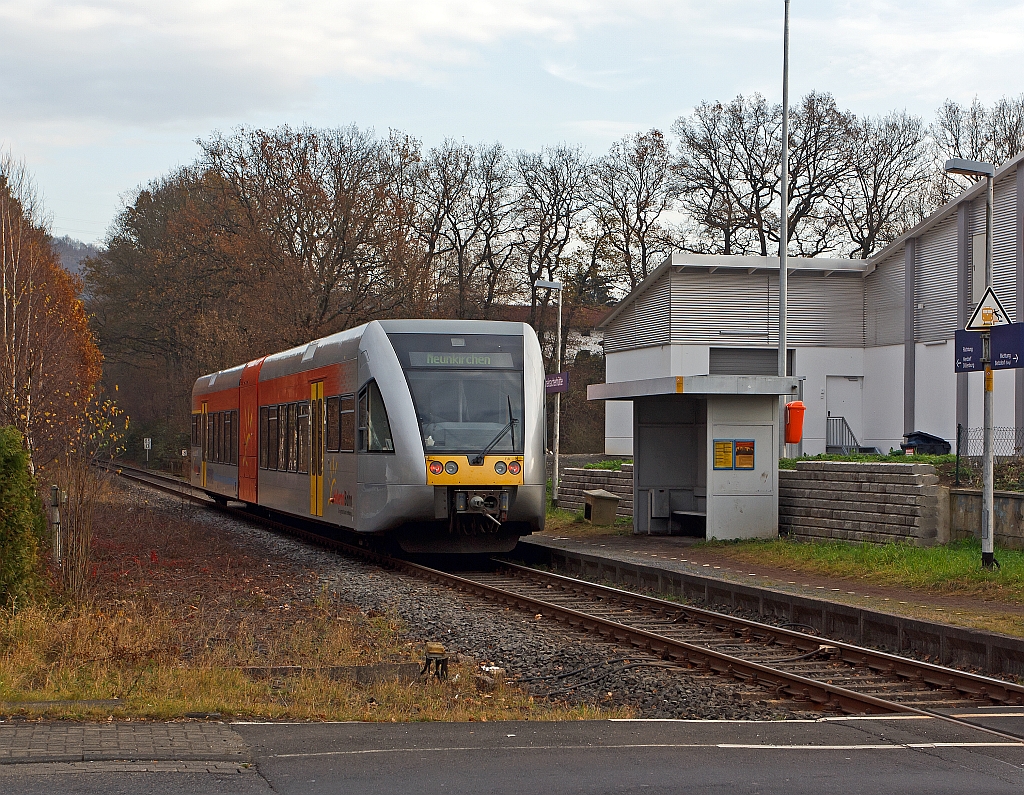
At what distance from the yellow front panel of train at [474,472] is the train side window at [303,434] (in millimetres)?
4525

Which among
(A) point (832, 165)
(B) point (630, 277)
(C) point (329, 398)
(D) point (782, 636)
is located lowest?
(D) point (782, 636)

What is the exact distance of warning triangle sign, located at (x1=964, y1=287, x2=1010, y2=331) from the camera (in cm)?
1477

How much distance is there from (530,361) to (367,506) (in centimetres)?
298

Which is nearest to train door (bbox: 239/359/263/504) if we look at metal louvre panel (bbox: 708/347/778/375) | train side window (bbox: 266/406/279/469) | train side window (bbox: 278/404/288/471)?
train side window (bbox: 266/406/279/469)

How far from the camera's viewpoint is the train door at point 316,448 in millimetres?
19594

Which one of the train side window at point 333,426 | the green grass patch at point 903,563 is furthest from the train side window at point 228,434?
the green grass patch at point 903,563

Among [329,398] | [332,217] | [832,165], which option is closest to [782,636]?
[329,398]

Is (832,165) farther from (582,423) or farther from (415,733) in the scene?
(415,733)

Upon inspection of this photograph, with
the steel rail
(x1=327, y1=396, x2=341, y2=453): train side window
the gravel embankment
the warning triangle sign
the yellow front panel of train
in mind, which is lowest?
the gravel embankment

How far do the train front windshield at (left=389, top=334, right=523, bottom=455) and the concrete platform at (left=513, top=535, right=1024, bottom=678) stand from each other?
2.42 metres

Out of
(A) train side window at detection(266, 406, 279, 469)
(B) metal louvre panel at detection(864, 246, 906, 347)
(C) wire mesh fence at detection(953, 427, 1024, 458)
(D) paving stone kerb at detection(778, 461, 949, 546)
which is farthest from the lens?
(B) metal louvre panel at detection(864, 246, 906, 347)

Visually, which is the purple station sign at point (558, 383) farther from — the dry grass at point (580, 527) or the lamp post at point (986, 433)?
the lamp post at point (986, 433)

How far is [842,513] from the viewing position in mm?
18125

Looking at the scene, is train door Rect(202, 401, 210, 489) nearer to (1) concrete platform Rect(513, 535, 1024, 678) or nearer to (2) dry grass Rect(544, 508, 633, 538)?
(2) dry grass Rect(544, 508, 633, 538)
